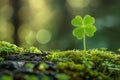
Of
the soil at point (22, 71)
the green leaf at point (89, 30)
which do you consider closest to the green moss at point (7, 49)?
the soil at point (22, 71)

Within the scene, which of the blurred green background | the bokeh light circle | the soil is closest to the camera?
the soil

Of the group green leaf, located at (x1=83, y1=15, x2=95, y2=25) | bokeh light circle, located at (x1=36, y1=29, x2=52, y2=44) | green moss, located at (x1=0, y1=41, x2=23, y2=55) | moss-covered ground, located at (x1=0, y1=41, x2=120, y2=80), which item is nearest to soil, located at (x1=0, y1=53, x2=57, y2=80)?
moss-covered ground, located at (x1=0, y1=41, x2=120, y2=80)

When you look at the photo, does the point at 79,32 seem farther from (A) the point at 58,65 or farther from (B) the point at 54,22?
(B) the point at 54,22

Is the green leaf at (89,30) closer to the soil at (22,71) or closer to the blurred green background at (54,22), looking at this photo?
the soil at (22,71)

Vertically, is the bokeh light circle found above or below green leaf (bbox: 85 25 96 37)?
above

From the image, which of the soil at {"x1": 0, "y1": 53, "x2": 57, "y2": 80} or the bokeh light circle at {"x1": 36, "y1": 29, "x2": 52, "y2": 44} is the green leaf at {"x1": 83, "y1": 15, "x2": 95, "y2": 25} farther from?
the bokeh light circle at {"x1": 36, "y1": 29, "x2": 52, "y2": 44}

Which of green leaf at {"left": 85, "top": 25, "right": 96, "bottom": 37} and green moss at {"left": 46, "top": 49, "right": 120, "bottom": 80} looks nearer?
green moss at {"left": 46, "top": 49, "right": 120, "bottom": 80}

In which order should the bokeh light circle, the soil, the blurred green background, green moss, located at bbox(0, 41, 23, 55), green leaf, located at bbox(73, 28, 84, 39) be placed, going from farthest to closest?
the bokeh light circle
the blurred green background
green leaf, located at bbox(73, 28, 84, 39)
green moss, located at bbox(0, 41, 23, 55)
the soil

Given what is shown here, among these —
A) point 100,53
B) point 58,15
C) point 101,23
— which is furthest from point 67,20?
point 100,53
